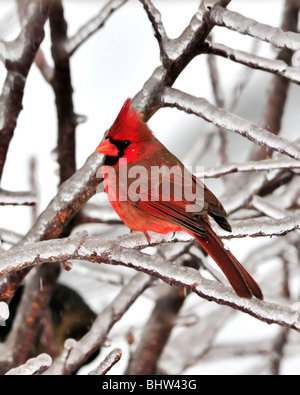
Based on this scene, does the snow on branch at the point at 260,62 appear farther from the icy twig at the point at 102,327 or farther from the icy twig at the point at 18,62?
the icy twig at the point at 102,327

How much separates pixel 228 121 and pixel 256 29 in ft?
0.49

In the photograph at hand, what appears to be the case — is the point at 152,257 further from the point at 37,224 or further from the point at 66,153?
the point at 66,153

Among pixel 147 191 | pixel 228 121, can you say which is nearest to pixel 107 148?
A: pixel 147 191

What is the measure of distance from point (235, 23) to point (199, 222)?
32 centimetres

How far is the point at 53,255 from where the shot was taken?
0.85 meters

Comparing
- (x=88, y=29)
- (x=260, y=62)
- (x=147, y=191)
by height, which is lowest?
(x=147, y=191)

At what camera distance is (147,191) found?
105 centimetres

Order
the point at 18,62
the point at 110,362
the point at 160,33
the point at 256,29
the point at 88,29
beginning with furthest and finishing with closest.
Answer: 1. the point at 88,29
2. the point at 18,62
3. the point at 160,33
4. the point at 256,29
5. the point at 110,362

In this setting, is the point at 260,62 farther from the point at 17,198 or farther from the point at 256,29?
the point at 17,198

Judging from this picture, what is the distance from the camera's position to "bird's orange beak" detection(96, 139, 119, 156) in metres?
1.01

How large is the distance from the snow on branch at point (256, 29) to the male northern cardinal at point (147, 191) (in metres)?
0.20

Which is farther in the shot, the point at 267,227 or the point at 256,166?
the point at 256,166

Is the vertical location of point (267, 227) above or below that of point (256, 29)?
below
